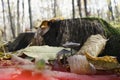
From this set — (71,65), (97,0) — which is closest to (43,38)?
(71,65)

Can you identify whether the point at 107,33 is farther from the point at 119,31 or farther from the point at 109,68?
the point at 109,68

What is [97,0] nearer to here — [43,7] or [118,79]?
[43,7]

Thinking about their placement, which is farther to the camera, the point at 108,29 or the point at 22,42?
the point at 22,42

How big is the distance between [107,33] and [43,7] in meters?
55.2

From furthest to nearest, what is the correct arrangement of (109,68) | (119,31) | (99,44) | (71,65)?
(119,31)
(99,44)
(109,68)
(71,65)

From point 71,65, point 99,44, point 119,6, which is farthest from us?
point 119,6

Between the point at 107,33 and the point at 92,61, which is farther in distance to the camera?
the point at 107,33

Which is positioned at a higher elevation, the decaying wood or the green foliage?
the green foliage

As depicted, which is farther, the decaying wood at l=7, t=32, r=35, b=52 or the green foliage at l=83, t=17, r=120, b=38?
the decaying wood at l=7, t=32, r=35, b=52

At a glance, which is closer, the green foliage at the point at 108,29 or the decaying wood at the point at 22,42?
the green foliage at the point at 108,29

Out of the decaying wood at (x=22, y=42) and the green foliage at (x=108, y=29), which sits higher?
the green foliage at (x=108, y=29)

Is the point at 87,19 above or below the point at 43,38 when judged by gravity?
above

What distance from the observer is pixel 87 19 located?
2.92m

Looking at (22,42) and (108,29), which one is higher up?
(108,29)
